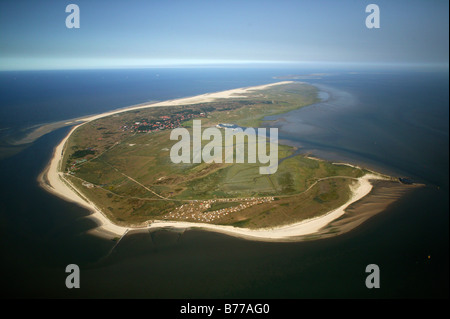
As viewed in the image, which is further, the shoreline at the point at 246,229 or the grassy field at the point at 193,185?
the grassy field at the point at 193,185

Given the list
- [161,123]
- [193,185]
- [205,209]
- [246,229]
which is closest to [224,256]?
[246,229]

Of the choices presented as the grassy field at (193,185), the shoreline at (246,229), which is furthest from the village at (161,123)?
the shoreline at (246,229)

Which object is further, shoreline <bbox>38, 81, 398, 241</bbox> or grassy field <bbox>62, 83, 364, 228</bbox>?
grassy field <bbox>62, 83, 364, 228</bbox>

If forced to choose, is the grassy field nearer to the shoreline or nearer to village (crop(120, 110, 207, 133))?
the shoreline

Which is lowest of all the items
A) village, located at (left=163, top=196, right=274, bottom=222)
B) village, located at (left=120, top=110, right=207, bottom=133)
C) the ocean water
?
the ocean water

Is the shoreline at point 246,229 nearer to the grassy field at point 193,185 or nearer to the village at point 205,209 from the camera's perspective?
the grassy field at point 193,185

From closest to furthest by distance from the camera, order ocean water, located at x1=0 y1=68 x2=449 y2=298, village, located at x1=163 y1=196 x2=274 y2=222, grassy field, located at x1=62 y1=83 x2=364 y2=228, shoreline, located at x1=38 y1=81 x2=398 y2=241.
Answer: ocean water, located at x1=0 y1=68 x2=449 y2=298 → shoreline, located at x1=38 y1=81 x2=398 y2=241 → village, located at x1=163 y1=196 x2=274 y2=222 → grassy field, located at x1=62 y1=83 x2=364 y2=228

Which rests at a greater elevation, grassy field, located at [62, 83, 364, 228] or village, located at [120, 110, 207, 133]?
village, located at [120, 110, 207, 133]

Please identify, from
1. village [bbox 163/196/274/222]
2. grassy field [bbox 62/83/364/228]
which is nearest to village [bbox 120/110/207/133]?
grassy field [bbox 62/83/364/228]

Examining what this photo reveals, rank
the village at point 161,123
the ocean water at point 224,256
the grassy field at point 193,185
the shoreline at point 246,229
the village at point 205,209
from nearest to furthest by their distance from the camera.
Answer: the ocean water at point 224,256 → the shoreline at point 246,229 → the village at point 205,209 → the grassy field at point 193,185 → the village at point 161,123

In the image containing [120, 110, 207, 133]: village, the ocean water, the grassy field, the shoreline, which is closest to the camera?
the ocean water

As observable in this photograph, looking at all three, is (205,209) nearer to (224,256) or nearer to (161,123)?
(224,256)
